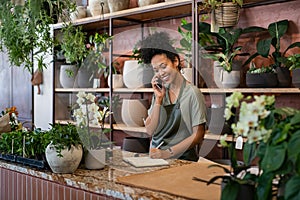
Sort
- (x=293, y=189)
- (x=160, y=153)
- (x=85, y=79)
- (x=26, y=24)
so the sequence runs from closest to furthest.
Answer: (x=293, y=189) < (x=26, y=24) < (x=160, y=153) < (x=85, y=79)

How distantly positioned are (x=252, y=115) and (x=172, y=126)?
1.90m

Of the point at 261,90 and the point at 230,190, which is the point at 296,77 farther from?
the point at 230,190

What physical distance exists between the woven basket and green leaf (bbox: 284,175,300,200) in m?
2.22

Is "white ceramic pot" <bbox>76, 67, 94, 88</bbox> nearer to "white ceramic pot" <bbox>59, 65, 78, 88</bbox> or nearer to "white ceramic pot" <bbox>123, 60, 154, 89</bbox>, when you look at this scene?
"white ceramic pot" <bbox>59, 65, 78, 88</bbox>

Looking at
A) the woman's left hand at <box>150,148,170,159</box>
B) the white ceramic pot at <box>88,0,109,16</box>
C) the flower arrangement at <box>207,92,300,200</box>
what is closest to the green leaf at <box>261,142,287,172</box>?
the flower arrangement at <box>207,92,300,200</box>

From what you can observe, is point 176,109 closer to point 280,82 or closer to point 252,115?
point 280,82

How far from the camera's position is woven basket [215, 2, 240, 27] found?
3113 mm

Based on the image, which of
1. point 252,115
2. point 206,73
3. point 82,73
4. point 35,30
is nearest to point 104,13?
point 82,73

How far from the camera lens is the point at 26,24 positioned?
7.60 feet

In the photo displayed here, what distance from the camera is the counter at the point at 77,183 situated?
1643mm

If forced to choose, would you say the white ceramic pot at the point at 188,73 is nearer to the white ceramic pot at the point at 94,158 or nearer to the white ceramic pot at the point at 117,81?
the white ceramic pot at the point at 117,81

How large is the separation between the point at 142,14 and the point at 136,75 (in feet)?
1.90

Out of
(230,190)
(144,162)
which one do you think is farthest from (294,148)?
(144,162)

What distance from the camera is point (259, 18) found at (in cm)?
338
